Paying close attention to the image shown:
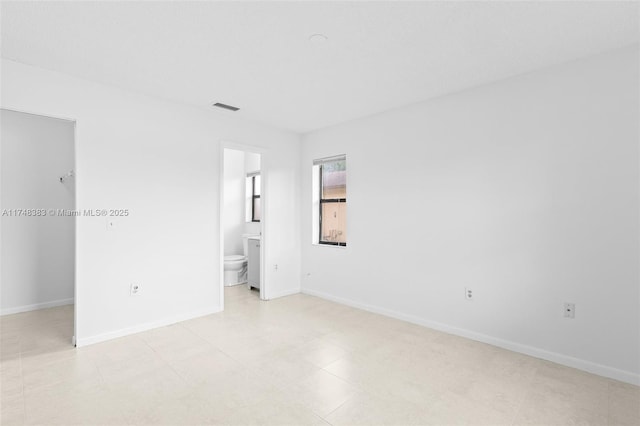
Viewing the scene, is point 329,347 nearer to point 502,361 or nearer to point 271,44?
point 502,361

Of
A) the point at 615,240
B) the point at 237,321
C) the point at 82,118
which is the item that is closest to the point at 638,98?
the point at 615,240

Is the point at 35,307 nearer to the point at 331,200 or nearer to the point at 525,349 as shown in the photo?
the point at 331,200

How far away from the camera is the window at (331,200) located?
4.64 meters

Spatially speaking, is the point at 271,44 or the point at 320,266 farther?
the point at 320,266

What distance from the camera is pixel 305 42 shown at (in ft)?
7.95

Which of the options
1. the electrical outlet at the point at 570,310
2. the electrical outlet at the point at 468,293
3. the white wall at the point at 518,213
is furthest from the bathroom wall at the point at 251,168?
the electrical outlet at the point at 570,310

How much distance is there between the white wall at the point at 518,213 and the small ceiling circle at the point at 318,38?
5.60 feet

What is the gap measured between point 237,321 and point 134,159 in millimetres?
2097

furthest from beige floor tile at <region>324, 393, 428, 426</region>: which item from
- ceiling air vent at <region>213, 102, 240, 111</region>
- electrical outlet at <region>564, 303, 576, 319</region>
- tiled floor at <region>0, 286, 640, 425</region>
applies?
ceiling air vent at <region>213, 102, 240, 111</region>

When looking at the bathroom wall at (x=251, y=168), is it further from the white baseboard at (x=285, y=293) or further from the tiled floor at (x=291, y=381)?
the tiled floor at (x=291, y=381)

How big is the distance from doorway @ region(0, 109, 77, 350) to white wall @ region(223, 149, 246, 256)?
8.00 ft

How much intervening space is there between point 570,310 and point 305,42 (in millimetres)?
3045

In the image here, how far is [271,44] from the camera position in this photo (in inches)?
96.4

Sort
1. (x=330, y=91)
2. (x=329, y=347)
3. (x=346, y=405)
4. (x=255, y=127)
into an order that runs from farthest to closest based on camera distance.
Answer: (x=255, y=127)
(x=330, y=91)
(x=329, y=347)
(x=346, y=405)
